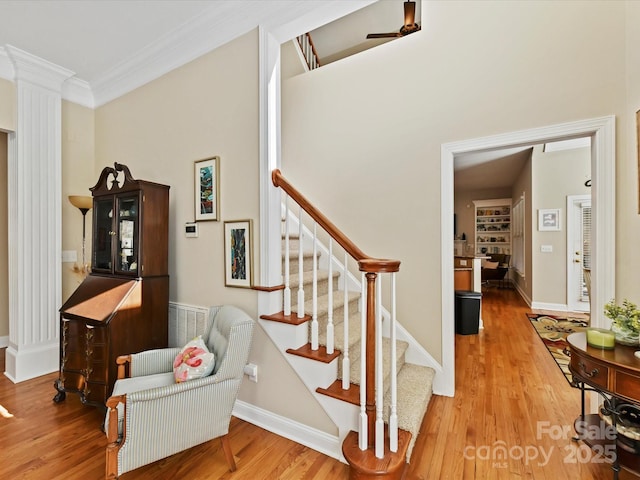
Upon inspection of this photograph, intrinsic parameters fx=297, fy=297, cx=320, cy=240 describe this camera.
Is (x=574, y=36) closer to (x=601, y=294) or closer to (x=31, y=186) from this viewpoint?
(x=601, y=294)

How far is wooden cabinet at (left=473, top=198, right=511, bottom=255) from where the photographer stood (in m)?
8.76

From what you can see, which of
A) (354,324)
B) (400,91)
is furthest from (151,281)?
(400,91)

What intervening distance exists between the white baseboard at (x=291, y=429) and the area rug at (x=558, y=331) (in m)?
2.37

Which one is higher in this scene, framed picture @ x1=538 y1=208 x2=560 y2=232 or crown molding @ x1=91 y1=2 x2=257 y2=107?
crown molding @ x1=91 y1=2 x2=257 y2=107

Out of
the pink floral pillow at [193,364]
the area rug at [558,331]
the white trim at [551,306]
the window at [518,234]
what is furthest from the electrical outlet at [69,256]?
the window at [518,234]

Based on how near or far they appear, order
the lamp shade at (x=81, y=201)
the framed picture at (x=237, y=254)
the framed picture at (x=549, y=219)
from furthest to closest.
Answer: the framed picture at (x=549, y=219) < the lamp shade at (x=81, y=201) < the framed picture at (x=237, y=254)

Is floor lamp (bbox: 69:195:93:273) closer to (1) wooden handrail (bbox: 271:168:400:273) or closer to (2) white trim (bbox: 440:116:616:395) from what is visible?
(1) wooden handrail (bbox: 271:168:400:273)

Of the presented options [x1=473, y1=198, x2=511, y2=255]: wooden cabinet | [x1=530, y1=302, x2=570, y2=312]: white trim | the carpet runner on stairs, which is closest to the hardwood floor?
the carpet runner on stairs

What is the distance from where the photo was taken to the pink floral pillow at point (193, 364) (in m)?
1.74

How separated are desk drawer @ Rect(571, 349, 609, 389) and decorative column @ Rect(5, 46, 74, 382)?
4.48 m

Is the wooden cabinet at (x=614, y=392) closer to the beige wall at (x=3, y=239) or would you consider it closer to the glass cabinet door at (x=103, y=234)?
the glass cabinet door at (x=103, y=234)

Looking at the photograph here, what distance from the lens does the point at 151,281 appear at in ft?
7.96

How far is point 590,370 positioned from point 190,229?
2.93 m

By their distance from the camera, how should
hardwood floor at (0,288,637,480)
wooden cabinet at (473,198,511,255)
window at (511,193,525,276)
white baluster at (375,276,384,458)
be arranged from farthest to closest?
wooden cabinet at (473,198,511,255) < window at (511,193,525,276) < hardwood floor at (0,288,637,480) < white baluster at (375,276,384,458)
